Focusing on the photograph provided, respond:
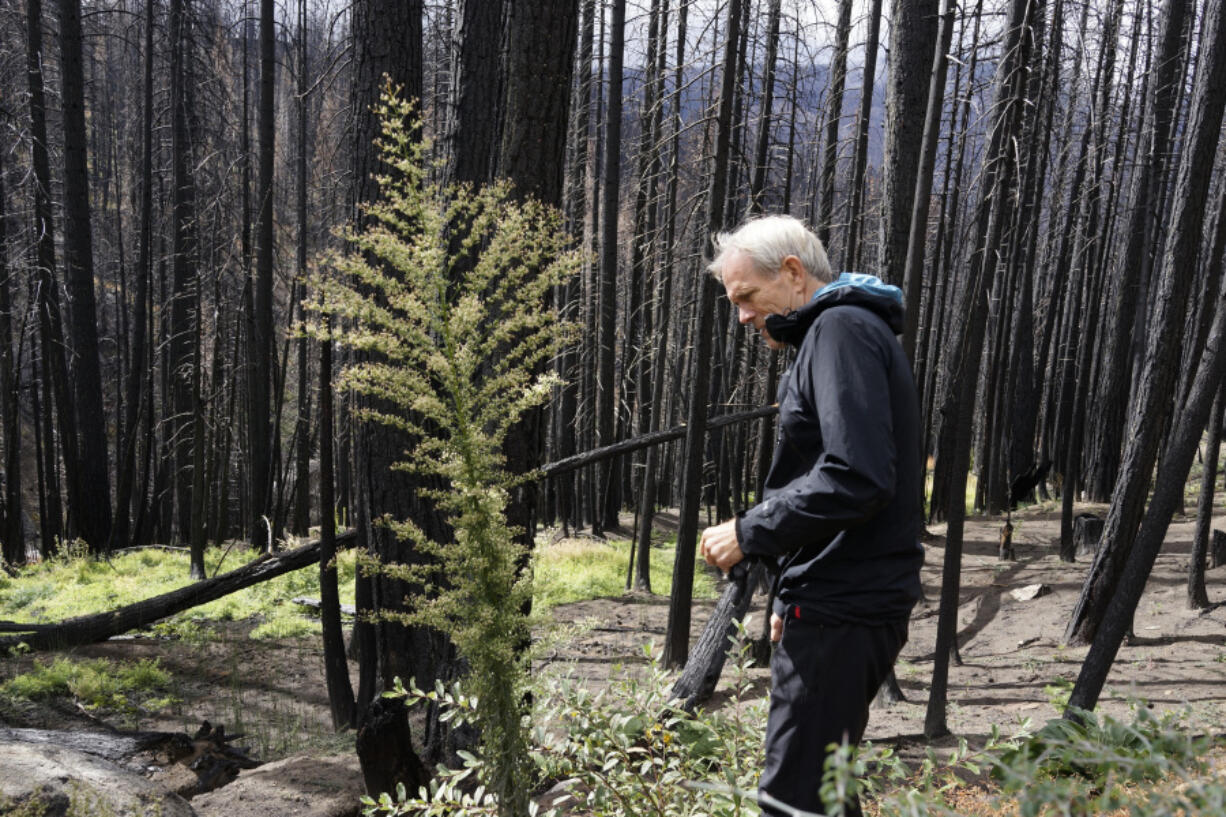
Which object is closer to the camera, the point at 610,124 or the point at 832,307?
the point at 832,307

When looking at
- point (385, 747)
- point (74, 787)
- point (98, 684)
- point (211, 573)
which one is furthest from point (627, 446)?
point (211, 573)

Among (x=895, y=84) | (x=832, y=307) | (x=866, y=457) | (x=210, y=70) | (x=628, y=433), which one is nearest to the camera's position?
(x=866, y=457)

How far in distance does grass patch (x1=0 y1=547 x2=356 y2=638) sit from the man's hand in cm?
750

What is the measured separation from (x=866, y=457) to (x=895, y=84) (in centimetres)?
500

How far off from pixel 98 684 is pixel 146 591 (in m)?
3.97

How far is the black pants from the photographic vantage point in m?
1.99

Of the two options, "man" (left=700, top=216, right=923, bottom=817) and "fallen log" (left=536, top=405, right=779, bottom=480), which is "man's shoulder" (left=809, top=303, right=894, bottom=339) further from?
"fallen log" (left=536, top=405, right=779, bottom=480)

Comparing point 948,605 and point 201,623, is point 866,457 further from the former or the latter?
point 201,623

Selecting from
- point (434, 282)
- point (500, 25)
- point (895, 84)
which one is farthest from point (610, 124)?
point (434, 282)

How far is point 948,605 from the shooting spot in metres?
5.38

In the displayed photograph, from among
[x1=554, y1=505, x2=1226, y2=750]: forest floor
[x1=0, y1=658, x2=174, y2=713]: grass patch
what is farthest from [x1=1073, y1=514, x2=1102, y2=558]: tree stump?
[x1=0, y1=658, x2=174, y2=713]: grass patch

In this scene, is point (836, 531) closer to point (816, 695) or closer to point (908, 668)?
point (816, 695)

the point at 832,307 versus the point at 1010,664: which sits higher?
the point at 832,307

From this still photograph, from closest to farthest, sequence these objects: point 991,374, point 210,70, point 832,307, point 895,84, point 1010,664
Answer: point 832,307 → point 895,84 → point 1010,664 → point 210,70 → point 991,374
